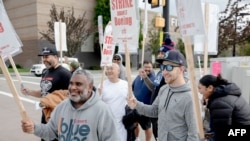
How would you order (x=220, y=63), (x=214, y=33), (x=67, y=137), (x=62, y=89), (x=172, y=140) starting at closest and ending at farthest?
(x=67, y=137), (x=172, y=140), (x=62, y=89), (x=214, y=33), (x=220, y=63)

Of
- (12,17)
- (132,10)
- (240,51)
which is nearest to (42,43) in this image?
(12,17)

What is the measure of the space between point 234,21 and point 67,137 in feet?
65.8

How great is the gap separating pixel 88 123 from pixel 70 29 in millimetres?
34553

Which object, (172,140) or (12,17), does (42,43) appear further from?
(172,140)

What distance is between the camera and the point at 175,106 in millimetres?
3062

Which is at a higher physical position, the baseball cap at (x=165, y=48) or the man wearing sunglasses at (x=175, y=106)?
the baseball cap at (x=165, y=48)

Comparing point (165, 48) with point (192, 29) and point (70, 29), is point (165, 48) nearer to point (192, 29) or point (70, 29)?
point (192, 29)

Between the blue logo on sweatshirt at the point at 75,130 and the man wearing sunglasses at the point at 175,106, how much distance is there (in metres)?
0.85

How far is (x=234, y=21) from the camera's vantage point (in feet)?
68.5

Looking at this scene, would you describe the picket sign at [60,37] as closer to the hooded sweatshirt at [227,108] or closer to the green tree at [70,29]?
the hooded sweatshirt at [227,108]

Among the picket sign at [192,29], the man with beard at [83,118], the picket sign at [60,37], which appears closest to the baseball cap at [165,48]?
the picket sign at [192,29]

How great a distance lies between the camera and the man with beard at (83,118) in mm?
2701

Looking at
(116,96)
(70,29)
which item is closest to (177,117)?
(116,96)

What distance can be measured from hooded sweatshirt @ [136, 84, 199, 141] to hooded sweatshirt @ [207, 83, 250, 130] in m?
0.28
